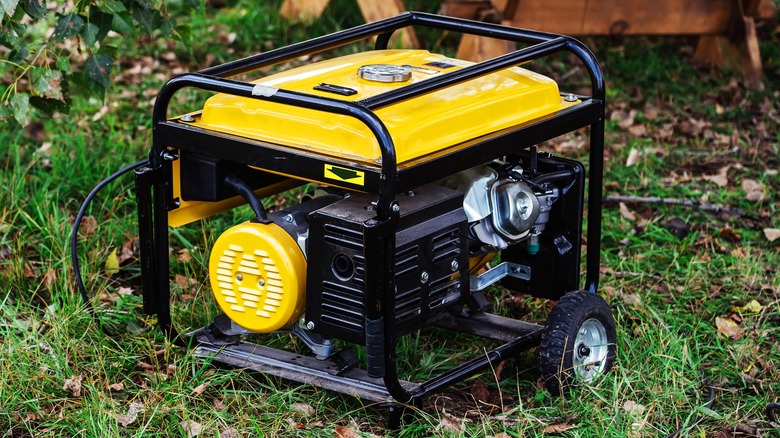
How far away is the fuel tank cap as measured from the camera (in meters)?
2.94

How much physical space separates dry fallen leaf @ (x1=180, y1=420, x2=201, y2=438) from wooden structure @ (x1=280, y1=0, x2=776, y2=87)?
9.07 feet

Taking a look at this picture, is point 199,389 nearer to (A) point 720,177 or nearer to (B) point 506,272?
(B) point 506,272

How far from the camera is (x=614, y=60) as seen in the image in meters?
5.98

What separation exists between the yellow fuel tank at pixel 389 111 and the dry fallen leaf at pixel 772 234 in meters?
1.43

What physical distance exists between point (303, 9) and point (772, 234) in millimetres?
2968

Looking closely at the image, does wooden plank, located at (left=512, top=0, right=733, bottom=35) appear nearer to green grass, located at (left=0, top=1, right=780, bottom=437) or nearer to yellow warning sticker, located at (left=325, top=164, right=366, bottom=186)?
green grass, located at (left=0, top=1, right=780, bottom=437)

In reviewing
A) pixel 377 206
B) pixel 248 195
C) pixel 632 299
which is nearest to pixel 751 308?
pixel 632 299

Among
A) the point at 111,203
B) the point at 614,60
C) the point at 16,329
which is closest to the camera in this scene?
the point at 16,329

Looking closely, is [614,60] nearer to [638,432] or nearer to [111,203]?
[111,203]

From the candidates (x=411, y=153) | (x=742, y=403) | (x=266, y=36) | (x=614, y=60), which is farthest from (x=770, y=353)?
(x=266, y=36)

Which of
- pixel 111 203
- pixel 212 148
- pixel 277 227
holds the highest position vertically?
pixel 212 148

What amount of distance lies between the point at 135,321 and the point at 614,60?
3476 millimetres

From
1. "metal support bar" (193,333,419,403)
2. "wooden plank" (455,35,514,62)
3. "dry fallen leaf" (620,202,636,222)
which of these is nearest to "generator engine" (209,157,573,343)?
"metal support bar" (193,333,419,403)

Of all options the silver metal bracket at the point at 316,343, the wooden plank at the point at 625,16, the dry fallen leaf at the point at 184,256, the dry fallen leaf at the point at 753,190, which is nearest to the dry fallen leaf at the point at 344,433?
the silver metal bracket at the point at 316,343
